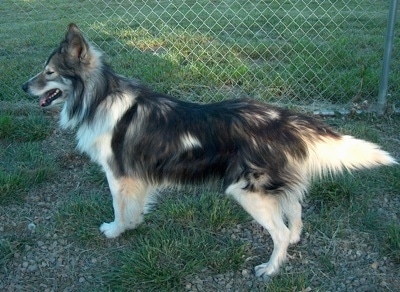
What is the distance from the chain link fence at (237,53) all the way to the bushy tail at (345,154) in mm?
2263

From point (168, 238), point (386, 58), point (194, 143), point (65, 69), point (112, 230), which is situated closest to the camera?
point (194, 143)

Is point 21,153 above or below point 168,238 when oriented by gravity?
below

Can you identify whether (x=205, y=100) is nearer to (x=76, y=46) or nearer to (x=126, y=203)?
(x=126, y=203)

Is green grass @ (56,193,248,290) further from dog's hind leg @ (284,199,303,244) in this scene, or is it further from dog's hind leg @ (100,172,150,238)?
dog's hind leg @ (284,199,303,244)

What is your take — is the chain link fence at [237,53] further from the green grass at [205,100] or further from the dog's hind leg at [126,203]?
the dog's hind leg at [126,203]

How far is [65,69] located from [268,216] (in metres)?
1.46

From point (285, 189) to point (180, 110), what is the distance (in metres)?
0.77

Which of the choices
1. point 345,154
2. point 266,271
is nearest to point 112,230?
point 266,271

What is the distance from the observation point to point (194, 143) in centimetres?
262

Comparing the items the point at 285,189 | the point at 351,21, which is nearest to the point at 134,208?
the point at 285,189

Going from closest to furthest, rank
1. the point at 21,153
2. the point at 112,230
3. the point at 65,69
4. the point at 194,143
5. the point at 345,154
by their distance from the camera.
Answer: the point at 345,154 < the point at 194,143 < the point at 65,69 < the point at 112,230 < the point at 21,153

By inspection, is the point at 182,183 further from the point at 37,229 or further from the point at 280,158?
the point at 37,229

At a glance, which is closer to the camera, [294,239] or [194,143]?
[194,143]

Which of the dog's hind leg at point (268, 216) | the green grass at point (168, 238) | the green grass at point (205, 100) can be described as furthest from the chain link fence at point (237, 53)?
the dog's hind leg at point (268, 216)
